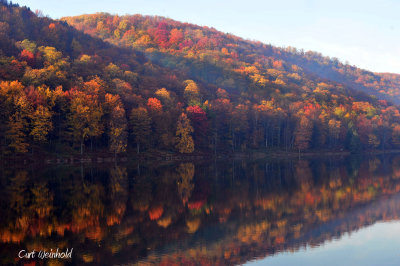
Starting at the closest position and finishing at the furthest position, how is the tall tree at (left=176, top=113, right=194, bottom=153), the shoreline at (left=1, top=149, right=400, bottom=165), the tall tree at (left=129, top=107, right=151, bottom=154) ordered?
the shoreline at (left=1, top=149, right=400, bottom=165)
the tall tree at (left=129, top=107, right=151, bottom=154)
the tall tree at (left=176, top=113, right=194, bottom=153)

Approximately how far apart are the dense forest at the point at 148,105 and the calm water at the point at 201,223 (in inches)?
1319

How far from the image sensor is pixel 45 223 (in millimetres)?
25094

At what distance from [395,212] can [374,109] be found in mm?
142598

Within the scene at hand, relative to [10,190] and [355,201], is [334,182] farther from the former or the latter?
[10,190]

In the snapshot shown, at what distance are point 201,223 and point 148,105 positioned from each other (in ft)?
242

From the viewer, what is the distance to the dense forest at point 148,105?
76625 mm

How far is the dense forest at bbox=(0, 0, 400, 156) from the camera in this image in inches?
3017

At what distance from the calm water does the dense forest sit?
110ft

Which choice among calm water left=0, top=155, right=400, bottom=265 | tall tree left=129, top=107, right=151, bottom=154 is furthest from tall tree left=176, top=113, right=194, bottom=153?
calm water left=0, top=155, right=400, bottom=265

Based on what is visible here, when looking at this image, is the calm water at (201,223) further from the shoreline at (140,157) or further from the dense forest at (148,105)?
the dense forest at (148,105)

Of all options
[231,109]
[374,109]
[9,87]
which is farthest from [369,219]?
[374,109]

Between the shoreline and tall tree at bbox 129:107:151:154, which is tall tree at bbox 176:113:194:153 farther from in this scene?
tall tree at bbox 129:107:151:154

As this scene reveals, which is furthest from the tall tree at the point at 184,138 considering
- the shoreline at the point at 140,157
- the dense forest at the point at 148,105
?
the shoreline at the point at 140,157

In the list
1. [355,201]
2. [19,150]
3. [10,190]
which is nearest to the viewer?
[355,201]
